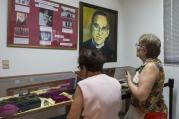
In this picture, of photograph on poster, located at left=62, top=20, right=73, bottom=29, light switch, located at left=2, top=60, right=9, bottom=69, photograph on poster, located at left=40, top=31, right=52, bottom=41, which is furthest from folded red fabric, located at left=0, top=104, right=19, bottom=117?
photograph on poster, located at left=62, top=20, right=73, bottom=29

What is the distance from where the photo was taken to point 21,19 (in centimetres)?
236

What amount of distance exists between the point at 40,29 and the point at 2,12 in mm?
465

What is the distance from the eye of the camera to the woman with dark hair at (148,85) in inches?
67.6

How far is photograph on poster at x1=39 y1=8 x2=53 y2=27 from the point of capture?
2557mm

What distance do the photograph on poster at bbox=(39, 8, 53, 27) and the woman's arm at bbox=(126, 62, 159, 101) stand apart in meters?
1.31

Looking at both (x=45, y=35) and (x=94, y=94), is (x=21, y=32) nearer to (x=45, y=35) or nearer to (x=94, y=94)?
(x=45, y=35)

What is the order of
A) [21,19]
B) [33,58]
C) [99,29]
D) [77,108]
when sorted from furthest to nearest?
[99,29], [33,58], [21,19], [77,108]

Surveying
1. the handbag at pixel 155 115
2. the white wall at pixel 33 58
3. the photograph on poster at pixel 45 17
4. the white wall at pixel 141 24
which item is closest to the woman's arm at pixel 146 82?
the handbag at pixel 155 115

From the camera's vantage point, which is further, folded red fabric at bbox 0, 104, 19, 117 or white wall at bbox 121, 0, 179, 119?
white wall at bbox 121, 0, 179, 119

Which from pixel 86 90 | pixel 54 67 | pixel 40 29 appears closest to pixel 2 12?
pixel 40 29

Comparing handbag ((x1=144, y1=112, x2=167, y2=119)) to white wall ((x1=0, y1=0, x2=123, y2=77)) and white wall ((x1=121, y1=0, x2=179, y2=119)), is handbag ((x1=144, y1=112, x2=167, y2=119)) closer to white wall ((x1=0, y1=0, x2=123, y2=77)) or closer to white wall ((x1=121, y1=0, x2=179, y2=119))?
white wall ((x1=0, y1=0, x2=123, y2=77))

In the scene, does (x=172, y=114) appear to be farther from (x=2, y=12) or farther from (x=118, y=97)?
(x=2, y=12)

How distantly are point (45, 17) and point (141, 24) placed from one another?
1.64 metres

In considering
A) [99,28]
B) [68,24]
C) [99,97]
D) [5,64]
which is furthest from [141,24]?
[99,97]
